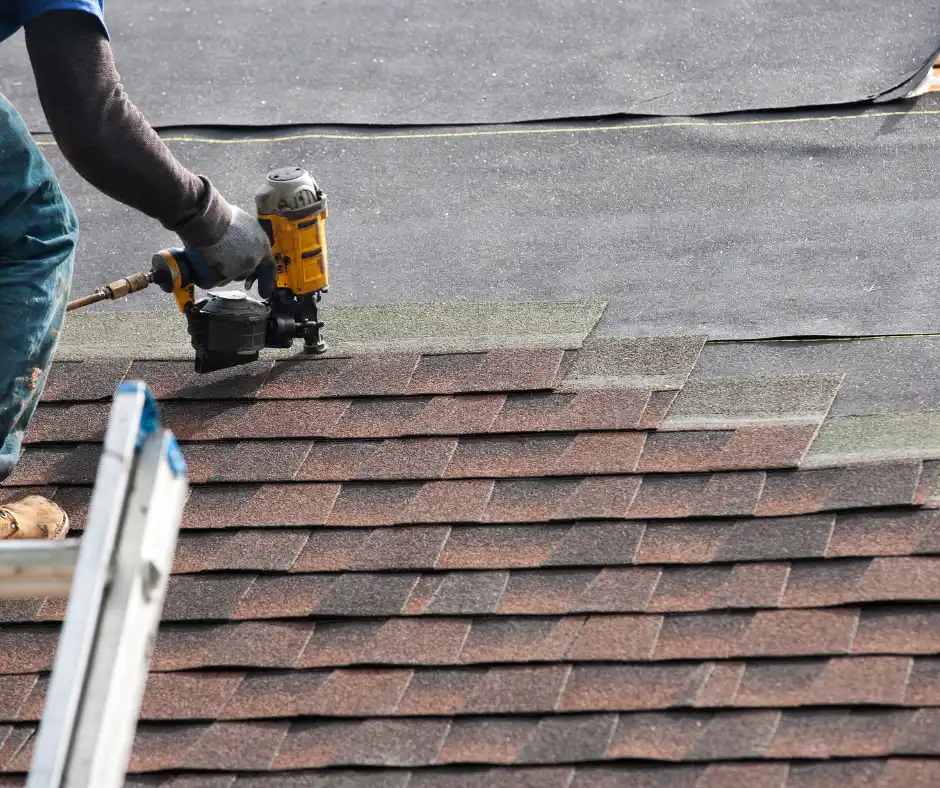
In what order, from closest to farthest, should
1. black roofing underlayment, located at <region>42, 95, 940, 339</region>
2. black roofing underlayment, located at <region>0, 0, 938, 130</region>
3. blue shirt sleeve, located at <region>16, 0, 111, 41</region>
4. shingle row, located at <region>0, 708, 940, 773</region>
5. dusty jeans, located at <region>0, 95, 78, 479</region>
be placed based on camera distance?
shingle row, located at <region>0, 708, 940, 773</region>
blue shirt sleeve, located at <region>16, 0, 111, 41</region>
dusty jeans, located at <region>0, 95, 78, 479</region>
black roofing underlayment, located at <region>42, 95, 940, 339</region>
black roofing underlayment, located at <region>0, 0, 938, 130</region>

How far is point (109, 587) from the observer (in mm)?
1916

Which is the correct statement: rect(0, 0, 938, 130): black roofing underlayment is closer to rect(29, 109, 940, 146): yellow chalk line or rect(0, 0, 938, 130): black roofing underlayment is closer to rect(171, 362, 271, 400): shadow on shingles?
rect(29, 109, 940, 146): yellow chalk line

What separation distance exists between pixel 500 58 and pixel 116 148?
2.44m

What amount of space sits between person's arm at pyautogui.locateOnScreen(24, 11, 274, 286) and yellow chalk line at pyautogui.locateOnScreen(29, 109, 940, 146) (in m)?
1.41

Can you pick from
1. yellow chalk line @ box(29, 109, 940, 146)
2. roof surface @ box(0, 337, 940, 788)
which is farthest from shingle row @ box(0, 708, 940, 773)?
yellow chalk line @ box(29, 109, 940, 146)

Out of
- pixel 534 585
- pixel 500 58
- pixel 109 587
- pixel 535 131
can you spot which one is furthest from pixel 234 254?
pixel 500 58

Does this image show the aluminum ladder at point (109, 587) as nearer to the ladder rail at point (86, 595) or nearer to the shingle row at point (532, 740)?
the ladder rail at point (86, 595)

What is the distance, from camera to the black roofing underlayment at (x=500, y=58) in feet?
17.2

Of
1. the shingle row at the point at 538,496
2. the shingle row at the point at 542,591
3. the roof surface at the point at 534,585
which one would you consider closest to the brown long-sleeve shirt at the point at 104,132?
the roof surface at the point at 534,585

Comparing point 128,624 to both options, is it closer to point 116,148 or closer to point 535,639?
point 535,639

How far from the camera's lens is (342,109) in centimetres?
548

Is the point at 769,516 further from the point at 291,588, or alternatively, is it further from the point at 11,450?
the point at 11,450

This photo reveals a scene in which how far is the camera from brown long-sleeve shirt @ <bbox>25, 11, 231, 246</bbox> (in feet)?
11.1

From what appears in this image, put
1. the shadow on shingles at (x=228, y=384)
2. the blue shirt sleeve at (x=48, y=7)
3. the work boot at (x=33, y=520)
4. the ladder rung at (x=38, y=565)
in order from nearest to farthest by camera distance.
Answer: the ladder rung at (x=38, y=565), the blue shirt sleeve at (x=48, y=7), the work boot at (x=33, y=520), the shadow on shingles at (x=228, y=384)
